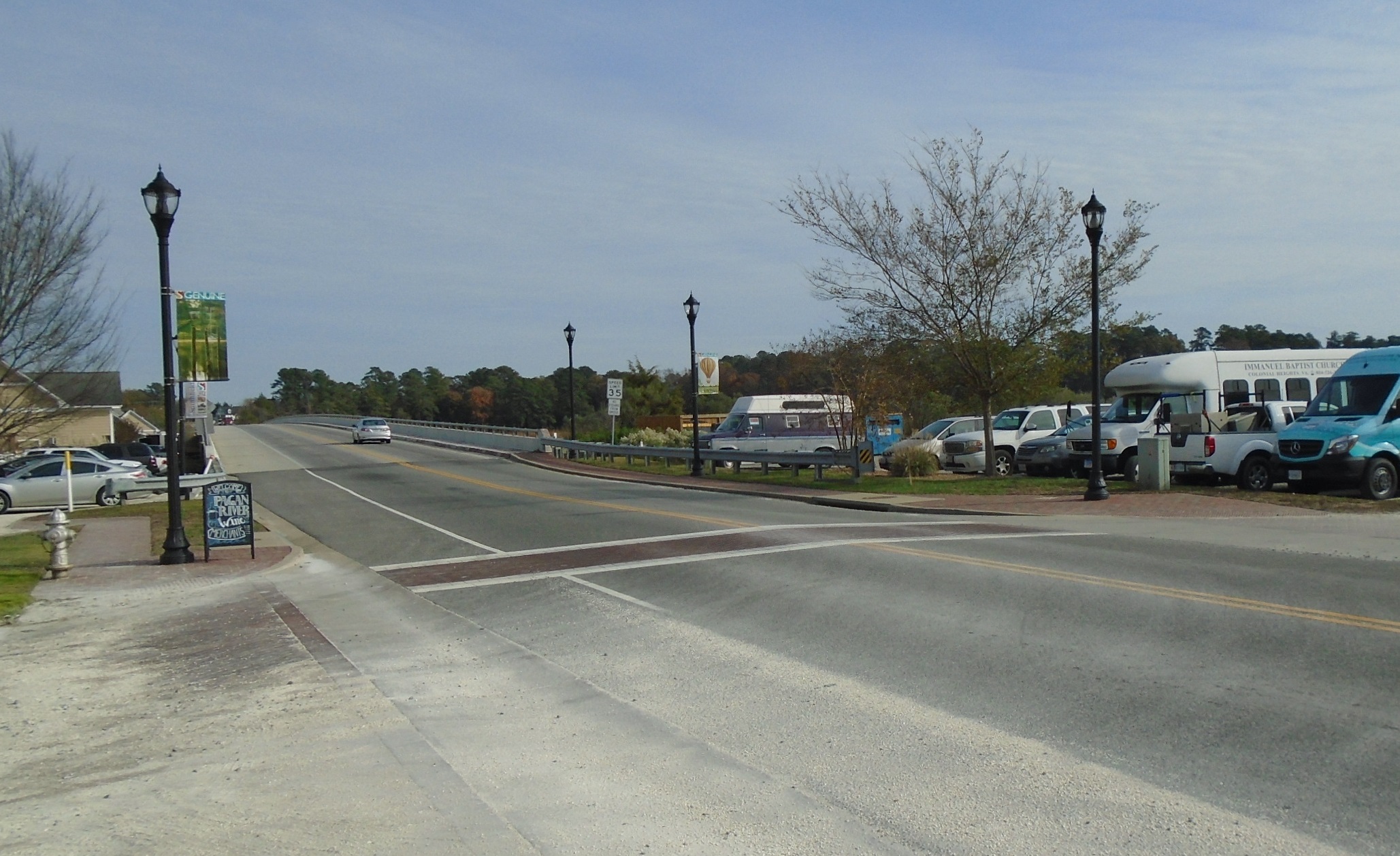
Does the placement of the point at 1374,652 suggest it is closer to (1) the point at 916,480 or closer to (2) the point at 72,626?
(2) the point at 72,626

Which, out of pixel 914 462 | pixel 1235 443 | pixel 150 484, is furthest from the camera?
pixel 914 462

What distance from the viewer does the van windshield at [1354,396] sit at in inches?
757

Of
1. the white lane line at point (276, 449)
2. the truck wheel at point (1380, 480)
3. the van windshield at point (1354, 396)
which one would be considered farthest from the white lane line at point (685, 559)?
the white lane line at point (276, 449)

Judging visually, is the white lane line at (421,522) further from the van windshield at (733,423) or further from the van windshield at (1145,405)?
the van windshield at (1145,405)

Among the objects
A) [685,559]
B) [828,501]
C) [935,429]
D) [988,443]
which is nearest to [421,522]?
[828,501]

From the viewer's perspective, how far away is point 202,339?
29.8 m

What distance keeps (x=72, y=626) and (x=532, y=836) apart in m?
8.57

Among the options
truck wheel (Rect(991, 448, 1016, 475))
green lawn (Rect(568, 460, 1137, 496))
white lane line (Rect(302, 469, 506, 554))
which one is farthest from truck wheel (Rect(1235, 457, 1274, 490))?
white lane line (Rect(302, 469, 506, 554))

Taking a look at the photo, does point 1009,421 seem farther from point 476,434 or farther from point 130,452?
point 130,452

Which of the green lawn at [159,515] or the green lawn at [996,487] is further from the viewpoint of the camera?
the green lawn at [159,515]

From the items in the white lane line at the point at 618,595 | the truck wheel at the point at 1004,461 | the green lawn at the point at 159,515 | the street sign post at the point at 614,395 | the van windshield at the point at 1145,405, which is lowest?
the green lawn at the point at 159,515

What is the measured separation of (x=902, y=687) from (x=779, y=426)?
27.8 m

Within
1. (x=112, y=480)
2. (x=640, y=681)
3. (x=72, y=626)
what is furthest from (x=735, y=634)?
(x=112, y=480)

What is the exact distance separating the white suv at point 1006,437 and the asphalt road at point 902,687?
13.7m
